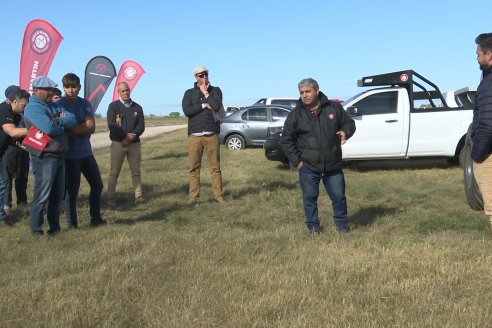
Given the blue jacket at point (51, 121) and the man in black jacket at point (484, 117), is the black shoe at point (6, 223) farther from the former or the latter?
the man in black jacket at point (484, 117)

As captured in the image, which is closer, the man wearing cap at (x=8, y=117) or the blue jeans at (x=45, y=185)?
the blue jeans at (x=45, y=185)

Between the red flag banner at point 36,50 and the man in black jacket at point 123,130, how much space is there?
233 cm

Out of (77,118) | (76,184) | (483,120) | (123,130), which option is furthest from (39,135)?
(483,120)

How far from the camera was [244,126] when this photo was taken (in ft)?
57.2

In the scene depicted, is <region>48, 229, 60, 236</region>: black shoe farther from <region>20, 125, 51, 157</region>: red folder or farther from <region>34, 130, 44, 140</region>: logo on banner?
<region>34, 130, 44, 140</region>: logo on banner

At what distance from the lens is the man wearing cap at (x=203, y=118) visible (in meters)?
7.66

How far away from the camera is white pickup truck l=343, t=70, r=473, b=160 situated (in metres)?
10.4

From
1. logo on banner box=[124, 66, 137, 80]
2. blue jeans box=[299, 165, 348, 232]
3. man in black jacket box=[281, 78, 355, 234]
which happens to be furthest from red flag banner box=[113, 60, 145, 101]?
blue jeans box=[299, 165, 348, 232]

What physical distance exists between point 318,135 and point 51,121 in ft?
9.02

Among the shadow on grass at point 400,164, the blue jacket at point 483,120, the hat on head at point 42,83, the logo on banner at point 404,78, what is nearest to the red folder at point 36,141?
the hat on head at point 42,83

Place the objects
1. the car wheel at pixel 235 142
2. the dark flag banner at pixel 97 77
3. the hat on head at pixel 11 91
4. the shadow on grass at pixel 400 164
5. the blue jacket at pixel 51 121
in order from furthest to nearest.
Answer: the car wheel at pixel 235 142 → the dark flag banner at pixel 97 77 → the shadow on grass at pixel 400 164 → the hat on head at pixel 11 91 → the blue jacket at pixel 51 121

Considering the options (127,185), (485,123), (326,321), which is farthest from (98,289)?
(127,185)

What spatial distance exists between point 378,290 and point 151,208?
4695 mm

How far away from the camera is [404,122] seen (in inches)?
412
